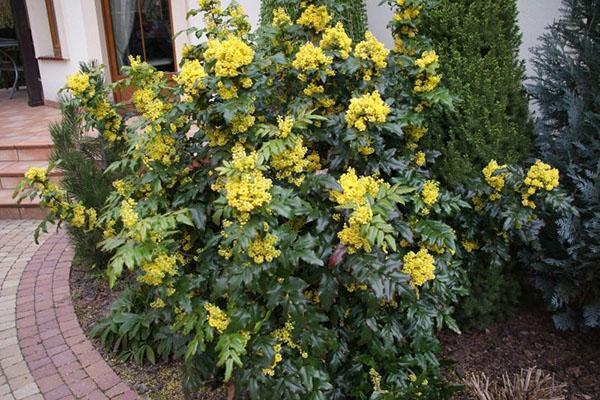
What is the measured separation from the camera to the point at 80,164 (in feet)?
11.1

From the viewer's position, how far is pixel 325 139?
2289 mm

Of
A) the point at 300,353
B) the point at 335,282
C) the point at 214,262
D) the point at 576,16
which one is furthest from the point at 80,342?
the point at 576,16

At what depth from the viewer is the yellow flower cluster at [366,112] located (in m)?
2.04

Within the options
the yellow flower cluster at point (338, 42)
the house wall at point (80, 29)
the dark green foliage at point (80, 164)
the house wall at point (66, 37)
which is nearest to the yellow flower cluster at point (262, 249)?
the yellow flower cluster at point (338, 42)

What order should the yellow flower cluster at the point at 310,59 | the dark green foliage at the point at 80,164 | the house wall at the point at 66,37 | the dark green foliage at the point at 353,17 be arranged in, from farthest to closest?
the house wall at the point at 66,37 → the dark green foliage at the point at 353,17 → the dark green foliage at the point at 80,164 → the yellow flower cluster at the point at 310,59

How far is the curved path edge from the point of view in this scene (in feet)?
8.46

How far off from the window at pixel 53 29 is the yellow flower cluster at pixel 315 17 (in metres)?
6.35

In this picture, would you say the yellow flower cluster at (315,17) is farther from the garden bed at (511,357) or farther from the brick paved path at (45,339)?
the brick paved path at (45,339)

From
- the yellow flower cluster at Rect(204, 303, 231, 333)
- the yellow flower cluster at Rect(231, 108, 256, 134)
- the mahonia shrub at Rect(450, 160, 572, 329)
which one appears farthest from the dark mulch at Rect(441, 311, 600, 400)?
the yellow flower cluster at Rect(231, 108, 256, 134)

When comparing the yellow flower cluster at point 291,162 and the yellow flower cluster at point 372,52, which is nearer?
the yellow flower cluster at point 291,162

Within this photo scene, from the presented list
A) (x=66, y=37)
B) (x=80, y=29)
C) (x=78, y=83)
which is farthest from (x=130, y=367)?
(x=66, y=37)

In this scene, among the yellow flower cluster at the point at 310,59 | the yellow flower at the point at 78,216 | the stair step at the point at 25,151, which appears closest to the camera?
the yellow flower cluster at the point at 310,59

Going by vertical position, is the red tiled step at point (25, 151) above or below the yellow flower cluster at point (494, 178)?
below

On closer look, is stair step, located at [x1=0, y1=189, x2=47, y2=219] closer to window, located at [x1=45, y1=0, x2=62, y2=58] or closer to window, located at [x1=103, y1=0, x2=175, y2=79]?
window, located at [x1=103, y1=0, x2=175, y2=79]
